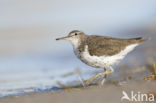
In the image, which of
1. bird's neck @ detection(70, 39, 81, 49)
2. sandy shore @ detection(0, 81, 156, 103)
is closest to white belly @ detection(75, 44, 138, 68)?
bird's neck @ detection(70, 39, 81, 49)

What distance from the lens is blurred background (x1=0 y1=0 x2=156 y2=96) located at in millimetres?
10195

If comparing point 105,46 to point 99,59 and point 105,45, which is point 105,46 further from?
point 99,59

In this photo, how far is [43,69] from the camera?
10.8 m

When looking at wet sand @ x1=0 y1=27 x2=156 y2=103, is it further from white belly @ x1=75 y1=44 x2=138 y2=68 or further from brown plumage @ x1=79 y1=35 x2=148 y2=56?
brown plumage @ x1=79 y1=35 x2=148 y2=56

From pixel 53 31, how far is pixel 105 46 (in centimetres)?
659

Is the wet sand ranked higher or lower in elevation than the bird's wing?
lower

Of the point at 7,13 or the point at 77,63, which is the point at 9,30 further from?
the point at 77,63

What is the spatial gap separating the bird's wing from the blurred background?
117cm

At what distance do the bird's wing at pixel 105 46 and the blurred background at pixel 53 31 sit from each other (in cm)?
117

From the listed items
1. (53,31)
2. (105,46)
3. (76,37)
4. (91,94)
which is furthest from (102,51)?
(53,31)

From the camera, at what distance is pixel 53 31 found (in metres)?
15.0

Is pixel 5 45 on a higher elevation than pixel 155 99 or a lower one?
higher

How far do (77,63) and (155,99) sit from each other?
5.04 metres

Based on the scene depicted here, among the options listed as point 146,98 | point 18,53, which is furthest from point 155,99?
point 18,53
